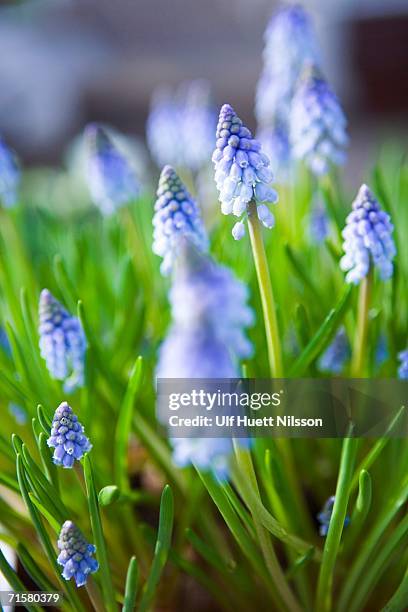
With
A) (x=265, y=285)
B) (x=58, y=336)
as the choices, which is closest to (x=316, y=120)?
(x=265, y=285)

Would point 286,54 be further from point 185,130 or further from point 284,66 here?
point 185,130

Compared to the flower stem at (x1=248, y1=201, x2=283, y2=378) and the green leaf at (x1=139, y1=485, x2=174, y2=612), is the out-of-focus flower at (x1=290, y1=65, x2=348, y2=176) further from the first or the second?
the green leaf at (x1=139, y1=485, x2=174, y2=612)

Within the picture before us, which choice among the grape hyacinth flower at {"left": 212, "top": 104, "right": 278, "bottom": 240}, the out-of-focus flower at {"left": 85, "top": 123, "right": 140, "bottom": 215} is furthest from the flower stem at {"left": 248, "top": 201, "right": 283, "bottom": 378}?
the out-of-focus flower at {"left": 85, "top": 123, "right": 140, "bottom": 215}

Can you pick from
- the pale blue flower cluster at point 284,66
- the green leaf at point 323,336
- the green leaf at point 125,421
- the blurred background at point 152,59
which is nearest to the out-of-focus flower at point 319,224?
the pale blue flower cluster at point 284,66

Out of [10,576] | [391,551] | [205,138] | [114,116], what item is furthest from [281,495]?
[114,116]

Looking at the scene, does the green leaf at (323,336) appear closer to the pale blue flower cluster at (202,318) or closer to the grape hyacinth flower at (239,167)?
the grape hyacinth flower at (239,167)

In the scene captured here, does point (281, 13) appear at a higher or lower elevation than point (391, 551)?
higher

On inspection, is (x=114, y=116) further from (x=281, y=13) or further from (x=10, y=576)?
(x=10, y=576)
